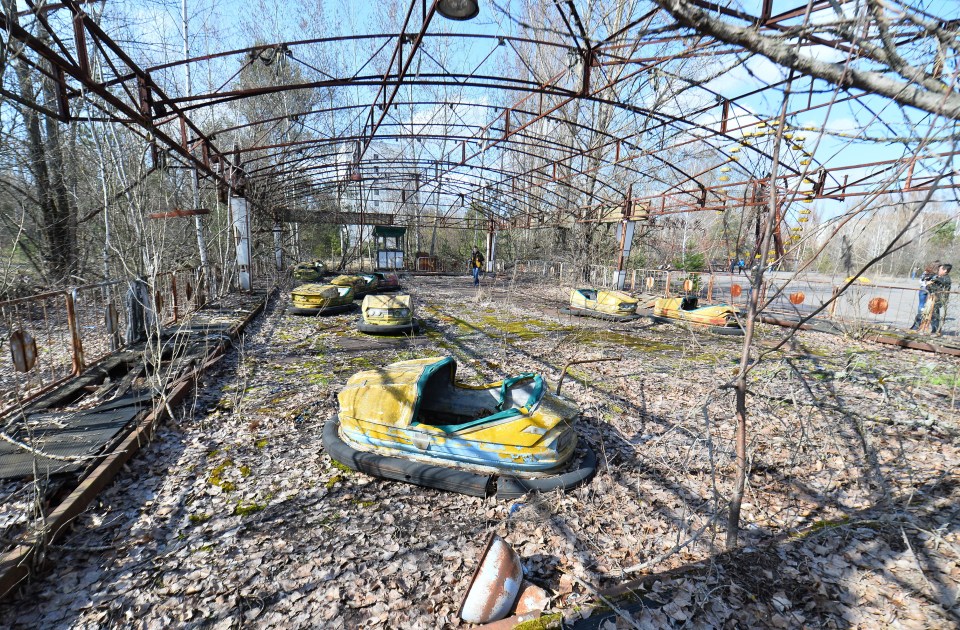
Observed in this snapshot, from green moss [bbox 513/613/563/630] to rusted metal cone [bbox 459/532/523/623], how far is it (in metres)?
0.16

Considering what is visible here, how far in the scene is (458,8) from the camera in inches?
169

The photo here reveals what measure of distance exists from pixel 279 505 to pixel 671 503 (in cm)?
271

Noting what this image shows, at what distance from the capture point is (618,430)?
3.82m

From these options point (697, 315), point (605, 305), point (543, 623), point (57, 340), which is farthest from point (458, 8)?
point (57, 340)

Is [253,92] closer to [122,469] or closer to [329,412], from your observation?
[329,412]

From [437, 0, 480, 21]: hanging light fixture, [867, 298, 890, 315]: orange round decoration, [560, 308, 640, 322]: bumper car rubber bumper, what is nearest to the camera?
[437, 0, 480, 21]: hanging light fixture

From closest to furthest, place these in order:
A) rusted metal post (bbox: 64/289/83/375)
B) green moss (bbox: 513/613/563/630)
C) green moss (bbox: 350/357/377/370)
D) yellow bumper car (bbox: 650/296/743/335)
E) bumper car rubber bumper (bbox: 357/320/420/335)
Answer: green moss (bbox: 513/613/563/630) → rusted metal post (bbox: 64/289/83/375) → green moss (bbox: 350/357/377/370) → bumper car rubber bumper (bbox: 357/320/420/335) → yellow bumper car (bbox: 650/296/743/335)

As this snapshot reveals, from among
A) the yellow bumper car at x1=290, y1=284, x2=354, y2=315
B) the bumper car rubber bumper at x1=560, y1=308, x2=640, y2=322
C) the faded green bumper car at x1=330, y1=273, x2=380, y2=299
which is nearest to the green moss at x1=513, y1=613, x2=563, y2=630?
the yellow bumper car at x1=290, y1=284, x2=354, y2=315

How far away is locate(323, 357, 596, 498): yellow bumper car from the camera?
9.29 feet

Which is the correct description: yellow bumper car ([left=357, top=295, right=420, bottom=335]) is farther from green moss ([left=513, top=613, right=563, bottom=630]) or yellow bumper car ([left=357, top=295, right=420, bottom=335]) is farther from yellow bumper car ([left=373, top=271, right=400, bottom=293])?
green moss ([left=513, top=613, right=563, bottom=630])

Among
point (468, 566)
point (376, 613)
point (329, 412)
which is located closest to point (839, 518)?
point (468, 566)

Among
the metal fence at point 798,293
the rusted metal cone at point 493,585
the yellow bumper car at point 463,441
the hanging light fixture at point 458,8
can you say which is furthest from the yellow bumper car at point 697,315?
the rusted metal cone at point 493,585

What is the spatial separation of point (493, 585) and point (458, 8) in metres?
5.18

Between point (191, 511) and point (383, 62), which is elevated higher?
point (383, 62)
